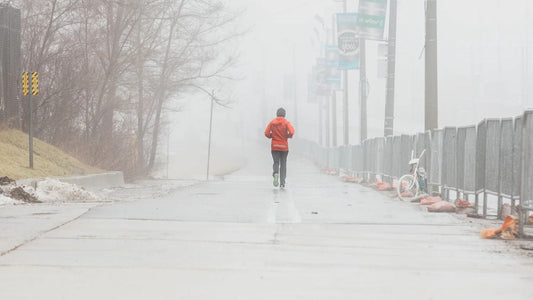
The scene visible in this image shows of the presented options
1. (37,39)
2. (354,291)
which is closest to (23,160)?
(37,39)

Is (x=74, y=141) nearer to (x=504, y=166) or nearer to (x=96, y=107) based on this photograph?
(x=96, y=107)

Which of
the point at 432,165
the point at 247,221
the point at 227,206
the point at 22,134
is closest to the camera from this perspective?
the point at 247,221

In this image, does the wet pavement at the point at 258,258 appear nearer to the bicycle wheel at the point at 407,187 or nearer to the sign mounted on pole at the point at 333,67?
the bicycle wheel at the point at 407,187

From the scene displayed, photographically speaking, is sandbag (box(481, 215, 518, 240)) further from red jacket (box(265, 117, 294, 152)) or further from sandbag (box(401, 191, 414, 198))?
red jacket (box(265, 117, 294, 152))

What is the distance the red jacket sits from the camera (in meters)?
21.2

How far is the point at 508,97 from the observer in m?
137

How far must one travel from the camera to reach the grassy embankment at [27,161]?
19045 millimetres

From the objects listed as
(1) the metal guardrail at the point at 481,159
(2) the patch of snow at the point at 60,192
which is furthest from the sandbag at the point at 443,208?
(2) the patch of snow at the point at 60,192

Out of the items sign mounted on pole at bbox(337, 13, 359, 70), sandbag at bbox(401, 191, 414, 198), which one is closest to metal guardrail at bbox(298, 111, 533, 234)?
sandbag at bbox(401, 191, 414, 198)

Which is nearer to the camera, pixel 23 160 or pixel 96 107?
pixel 23 160

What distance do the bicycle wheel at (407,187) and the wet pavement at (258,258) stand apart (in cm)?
474

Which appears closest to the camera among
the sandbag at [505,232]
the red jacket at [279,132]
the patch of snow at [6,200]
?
the sandbag at [505,232]

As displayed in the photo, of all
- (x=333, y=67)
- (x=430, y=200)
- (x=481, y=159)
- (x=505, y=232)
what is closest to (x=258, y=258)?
(x=505, y=232)

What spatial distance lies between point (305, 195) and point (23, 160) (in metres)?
6.89
